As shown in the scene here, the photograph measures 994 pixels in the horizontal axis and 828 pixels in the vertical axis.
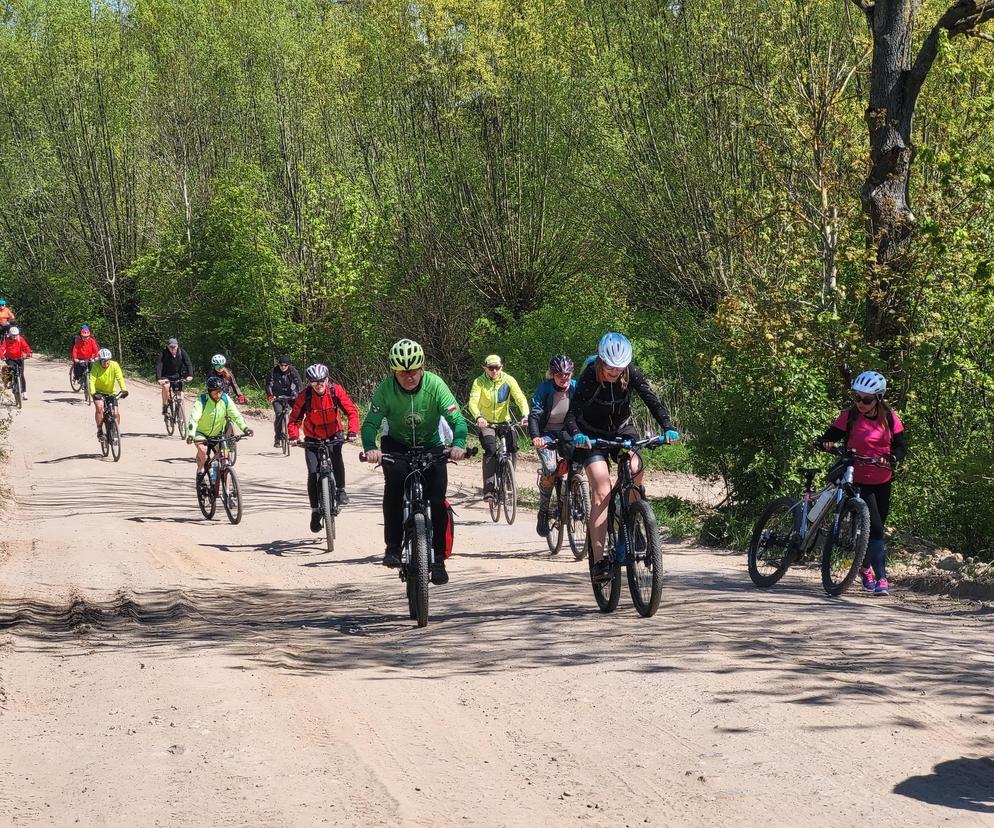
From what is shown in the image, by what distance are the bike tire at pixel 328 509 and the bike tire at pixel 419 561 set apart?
15.9ft

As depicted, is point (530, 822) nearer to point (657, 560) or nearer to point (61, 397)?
point (657, 560)

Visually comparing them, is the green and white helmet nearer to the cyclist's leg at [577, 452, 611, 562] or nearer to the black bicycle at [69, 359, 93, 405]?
the cyclist's leg at [577, 452, 611, 562]

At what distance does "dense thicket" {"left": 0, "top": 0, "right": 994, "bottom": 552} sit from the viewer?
14.1m

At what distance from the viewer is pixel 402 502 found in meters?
9.12

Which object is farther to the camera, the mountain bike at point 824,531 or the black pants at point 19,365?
the black pants at point 19,365

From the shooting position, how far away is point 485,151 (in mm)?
29922

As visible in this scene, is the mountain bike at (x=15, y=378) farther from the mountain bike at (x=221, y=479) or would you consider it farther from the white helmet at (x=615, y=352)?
the white helmet at (x=615, y=352)

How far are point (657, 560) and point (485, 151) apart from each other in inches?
901

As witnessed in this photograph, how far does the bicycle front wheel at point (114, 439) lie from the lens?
2308 centimetres

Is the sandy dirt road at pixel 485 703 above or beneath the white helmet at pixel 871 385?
beneath

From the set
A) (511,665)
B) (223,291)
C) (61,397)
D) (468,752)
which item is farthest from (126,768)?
(223,291)

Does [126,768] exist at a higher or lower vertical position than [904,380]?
lower

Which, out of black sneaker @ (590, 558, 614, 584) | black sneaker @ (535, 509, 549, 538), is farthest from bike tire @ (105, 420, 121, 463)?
black sneaker @ (590, 558, 614, 584)

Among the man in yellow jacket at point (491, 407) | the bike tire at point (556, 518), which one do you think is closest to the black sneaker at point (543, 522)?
the bike tire at point (556, 518)
